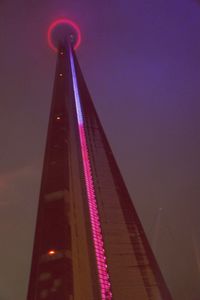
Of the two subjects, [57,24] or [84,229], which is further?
[57,24]

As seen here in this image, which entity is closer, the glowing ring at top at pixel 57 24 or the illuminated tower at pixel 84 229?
the illuminated tower at pixel 84 229

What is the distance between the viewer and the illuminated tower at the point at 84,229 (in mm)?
605

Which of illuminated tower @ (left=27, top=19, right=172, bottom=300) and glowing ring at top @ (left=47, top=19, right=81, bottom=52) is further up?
glowing ring at top @ (left=47, top=19, right=81, bottom=52)

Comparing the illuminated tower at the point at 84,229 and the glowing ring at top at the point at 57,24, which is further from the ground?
the glowing ring at top at the point at 57,24

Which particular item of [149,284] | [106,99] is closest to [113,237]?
[149,284]

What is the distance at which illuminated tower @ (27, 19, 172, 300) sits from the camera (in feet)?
1.99

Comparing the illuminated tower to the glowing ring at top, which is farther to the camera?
the glowing ring at top

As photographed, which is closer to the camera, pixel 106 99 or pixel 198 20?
pixel 198 20

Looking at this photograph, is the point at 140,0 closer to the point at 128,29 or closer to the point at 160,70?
the point at 128,29

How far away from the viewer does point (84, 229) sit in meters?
0.78

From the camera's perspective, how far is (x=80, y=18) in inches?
119

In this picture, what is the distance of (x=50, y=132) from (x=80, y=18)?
7.67 feet

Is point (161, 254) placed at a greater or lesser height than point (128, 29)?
lesser

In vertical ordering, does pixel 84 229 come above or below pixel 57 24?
below
